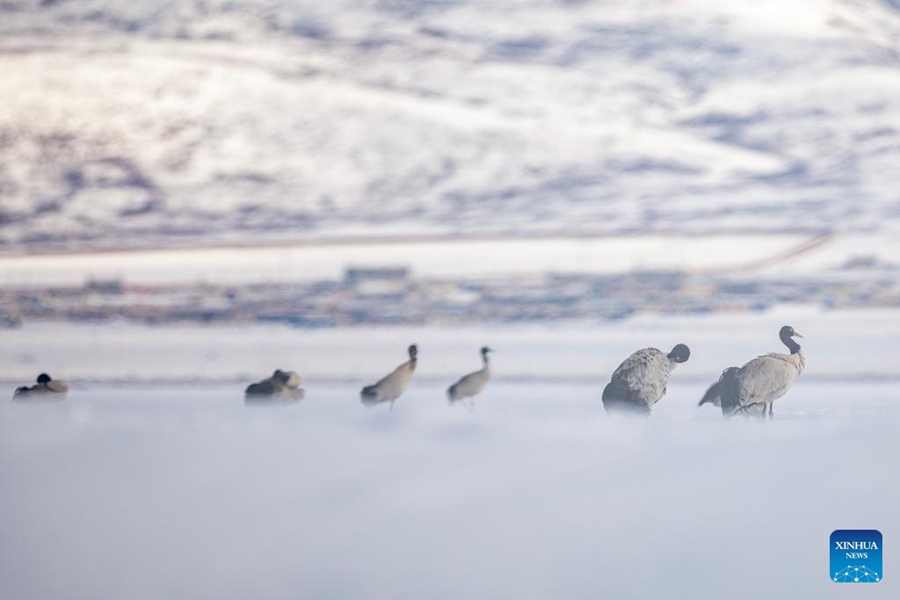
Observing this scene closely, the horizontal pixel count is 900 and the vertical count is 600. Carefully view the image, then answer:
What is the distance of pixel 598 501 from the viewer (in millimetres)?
3268

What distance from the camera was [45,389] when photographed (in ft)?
11.3

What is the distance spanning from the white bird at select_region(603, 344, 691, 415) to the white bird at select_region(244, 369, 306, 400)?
931mm

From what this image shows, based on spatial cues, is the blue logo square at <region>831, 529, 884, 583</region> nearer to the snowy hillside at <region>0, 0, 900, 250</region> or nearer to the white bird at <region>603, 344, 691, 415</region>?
the white bird at <region>603, 344, 691, 415</region>

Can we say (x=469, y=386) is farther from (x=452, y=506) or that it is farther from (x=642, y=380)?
(x=642, y=380)

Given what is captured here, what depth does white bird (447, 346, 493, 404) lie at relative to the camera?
136 inches

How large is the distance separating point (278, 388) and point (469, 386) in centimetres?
58

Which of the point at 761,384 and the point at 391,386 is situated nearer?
the point at 761,384

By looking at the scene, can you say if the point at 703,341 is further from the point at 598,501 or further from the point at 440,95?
the point at 440,95

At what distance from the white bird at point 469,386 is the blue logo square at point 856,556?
1091mm

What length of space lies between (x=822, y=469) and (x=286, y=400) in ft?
5.17

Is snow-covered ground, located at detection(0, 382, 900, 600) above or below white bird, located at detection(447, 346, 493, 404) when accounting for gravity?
below

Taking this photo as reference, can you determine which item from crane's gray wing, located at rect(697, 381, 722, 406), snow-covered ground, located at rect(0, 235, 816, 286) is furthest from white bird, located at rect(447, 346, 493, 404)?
crane's gray wing, located at rect(697, 381, 722, 406)

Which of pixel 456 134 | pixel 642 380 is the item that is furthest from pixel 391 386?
pixel 456 134

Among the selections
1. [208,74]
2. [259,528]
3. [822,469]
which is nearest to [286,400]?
[259,528]
